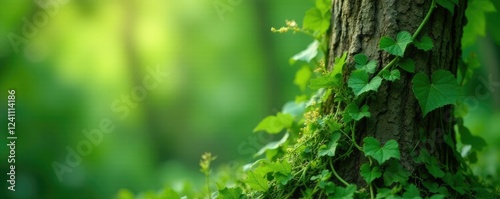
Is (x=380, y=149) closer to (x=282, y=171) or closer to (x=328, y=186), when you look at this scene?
(x=328, y=186)

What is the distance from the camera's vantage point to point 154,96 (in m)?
5.20

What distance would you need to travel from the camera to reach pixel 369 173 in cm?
139

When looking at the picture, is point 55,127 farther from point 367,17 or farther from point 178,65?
point 367,17

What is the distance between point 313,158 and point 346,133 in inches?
4.5

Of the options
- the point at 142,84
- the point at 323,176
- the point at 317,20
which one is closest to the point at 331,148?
the point at 323,176

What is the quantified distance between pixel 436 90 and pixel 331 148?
0.99 feet

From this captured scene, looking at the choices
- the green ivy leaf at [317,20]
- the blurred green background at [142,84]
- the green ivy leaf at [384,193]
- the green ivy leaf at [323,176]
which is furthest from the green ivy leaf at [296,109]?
the blurred green background at [142,84]

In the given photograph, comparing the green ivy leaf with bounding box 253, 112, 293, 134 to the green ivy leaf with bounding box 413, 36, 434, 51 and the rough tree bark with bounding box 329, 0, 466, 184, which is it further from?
the green ivy leaf with bounding box 413, 36, 434, 51

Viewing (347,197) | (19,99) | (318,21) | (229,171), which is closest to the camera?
(347,197)

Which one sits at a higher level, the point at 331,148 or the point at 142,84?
the point at 142,84

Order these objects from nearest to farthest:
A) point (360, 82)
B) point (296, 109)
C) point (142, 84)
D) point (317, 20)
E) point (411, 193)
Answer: point (411, 193) < point (360, 82) < point (317, 20) < point (296, 109) < point (142, 84)

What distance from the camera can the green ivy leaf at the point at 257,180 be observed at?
1452mm

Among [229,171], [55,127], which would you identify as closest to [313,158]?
[229,171]

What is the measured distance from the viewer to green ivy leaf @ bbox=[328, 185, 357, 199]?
4.36 feet
